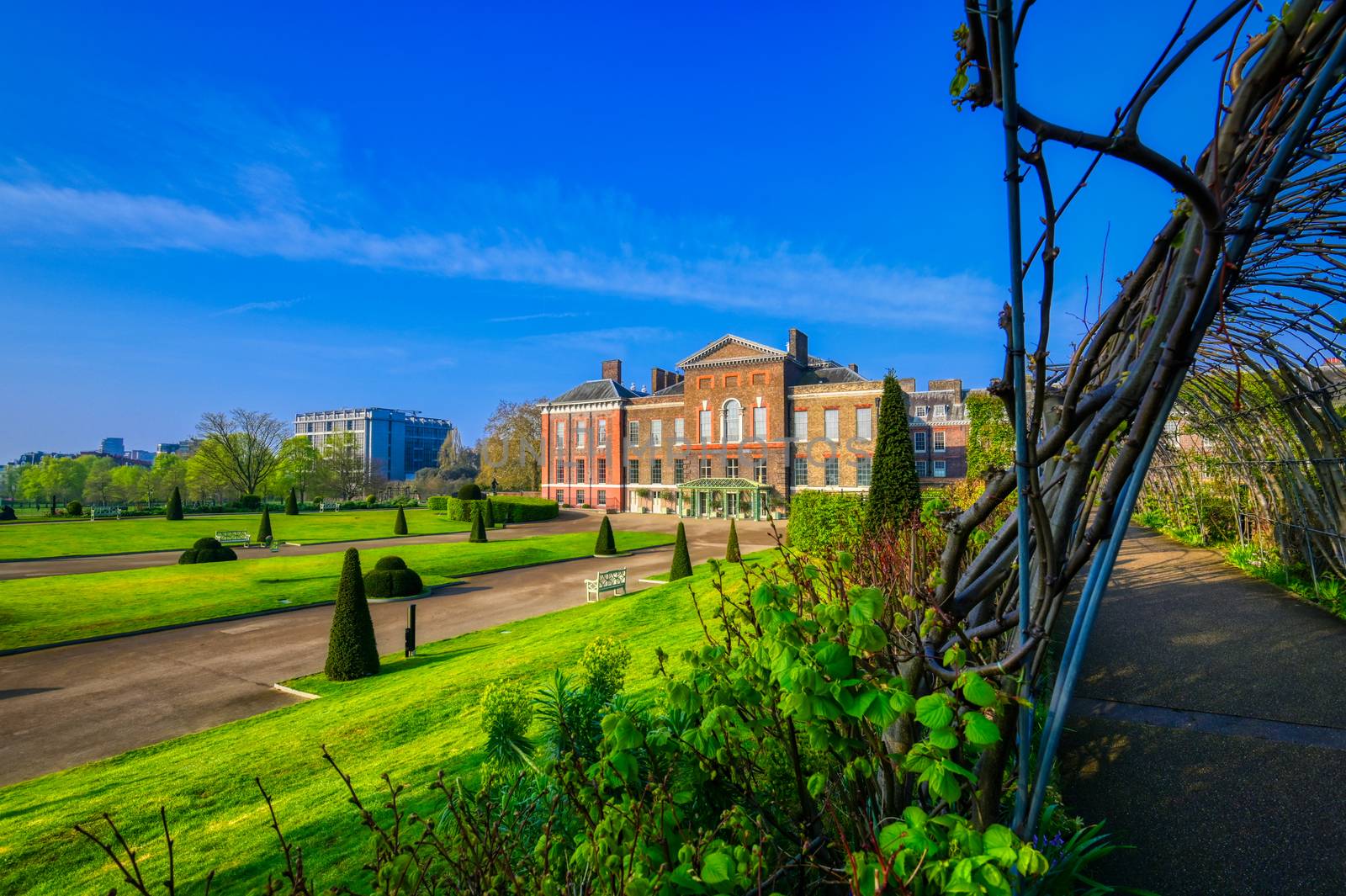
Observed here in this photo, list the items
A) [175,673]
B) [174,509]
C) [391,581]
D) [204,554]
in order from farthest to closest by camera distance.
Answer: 1. [174,509]
2. [204,554]
3. [391,581]
4. [175,673]

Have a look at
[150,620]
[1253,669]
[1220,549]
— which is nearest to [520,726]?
[1253,669]

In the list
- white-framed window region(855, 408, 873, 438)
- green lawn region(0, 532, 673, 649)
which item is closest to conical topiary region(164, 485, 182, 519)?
green lawn region(0, 532, 673, 649)

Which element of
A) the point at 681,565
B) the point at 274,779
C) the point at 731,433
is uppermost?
the point at 731,433

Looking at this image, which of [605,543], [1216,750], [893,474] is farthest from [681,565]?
[1216,750]

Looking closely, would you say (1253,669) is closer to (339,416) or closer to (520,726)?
(520,726)

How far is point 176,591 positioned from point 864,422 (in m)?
35.2

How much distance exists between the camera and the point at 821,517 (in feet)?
59.5

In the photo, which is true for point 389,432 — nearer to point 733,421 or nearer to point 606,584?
point 733,421

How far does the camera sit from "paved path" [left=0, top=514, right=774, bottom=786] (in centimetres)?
856

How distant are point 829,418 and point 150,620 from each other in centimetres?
3572

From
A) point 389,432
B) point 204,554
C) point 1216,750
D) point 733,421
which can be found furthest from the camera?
point 389,432

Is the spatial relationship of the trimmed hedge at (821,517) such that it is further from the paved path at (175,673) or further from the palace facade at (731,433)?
the palace facade at (731,433)

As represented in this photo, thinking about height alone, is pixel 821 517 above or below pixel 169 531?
above

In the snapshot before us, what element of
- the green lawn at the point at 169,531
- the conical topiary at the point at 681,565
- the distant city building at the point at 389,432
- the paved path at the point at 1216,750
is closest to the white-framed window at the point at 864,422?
the conical topiary at the point at 681,565
